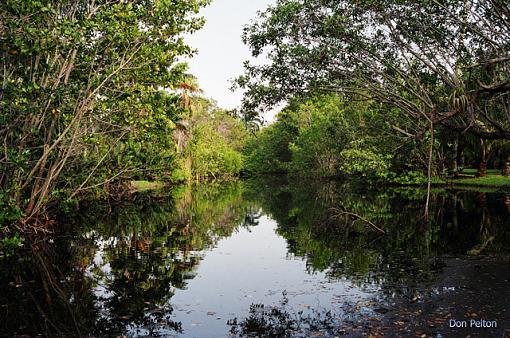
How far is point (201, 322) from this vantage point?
26.0 ft

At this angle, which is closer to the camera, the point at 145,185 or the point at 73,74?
the point at 73,74

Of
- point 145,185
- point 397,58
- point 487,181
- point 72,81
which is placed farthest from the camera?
point 145,185

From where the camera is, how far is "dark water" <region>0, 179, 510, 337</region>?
24.9 ft

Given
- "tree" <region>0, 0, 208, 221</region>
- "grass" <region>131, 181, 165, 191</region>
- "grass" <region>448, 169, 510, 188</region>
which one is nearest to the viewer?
"tree" <region>0, 0, 208, 221</region>

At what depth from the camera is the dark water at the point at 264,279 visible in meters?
7.58

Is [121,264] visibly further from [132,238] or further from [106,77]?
[106,77]

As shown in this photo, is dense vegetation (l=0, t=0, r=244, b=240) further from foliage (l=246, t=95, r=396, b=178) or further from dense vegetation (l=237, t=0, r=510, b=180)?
foliage (l=246, t=95, r=396, b=178)

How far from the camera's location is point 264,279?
11.2 m

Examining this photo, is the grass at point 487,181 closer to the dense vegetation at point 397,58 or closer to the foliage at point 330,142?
the foliage at point 330,142

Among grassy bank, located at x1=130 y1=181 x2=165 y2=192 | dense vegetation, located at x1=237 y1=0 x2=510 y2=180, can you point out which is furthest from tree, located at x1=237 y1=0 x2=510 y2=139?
grassy bank, located at x1=130 y1=181 x2=165 y2=192

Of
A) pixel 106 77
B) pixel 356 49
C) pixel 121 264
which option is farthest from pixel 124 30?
pixel 356 49

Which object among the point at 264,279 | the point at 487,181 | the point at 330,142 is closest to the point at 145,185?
the point at 330,142

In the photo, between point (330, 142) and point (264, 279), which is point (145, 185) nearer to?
point (330, 142)

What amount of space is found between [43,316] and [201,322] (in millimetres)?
3087
